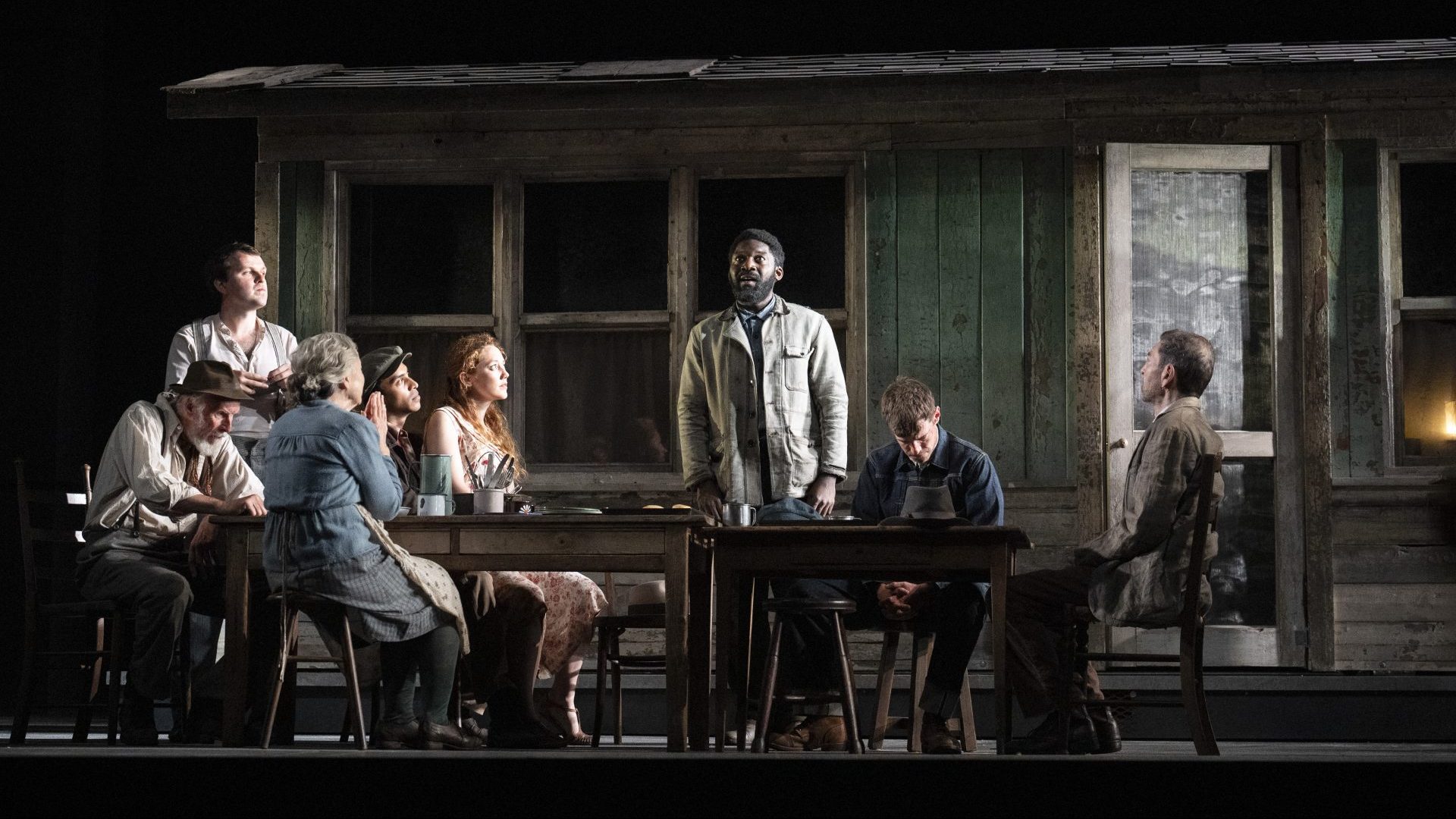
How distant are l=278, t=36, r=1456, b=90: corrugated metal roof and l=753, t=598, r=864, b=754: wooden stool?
2.58 metres

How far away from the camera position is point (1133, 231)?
25.5 feet

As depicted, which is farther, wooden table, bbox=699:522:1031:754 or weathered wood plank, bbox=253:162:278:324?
weathered wood plank, bbox=253:162:278:324

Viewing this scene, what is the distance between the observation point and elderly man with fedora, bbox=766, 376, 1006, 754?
6059 mm

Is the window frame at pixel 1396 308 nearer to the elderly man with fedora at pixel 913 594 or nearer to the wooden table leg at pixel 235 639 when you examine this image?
the elderly man with fedora at pixel 913 594

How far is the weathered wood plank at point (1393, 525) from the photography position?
7.54 meters

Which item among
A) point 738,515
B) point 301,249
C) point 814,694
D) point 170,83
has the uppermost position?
point 170,83

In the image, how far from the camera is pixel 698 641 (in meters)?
5.71

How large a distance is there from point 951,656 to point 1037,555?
1689mm

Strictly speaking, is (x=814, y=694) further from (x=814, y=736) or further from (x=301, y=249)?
(x=301, y=249)

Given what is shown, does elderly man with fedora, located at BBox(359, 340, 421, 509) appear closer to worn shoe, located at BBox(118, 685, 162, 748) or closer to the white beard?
the white beard

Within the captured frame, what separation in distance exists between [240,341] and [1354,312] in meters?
4.53

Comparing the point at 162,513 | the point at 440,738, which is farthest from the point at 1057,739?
the point at 162,513

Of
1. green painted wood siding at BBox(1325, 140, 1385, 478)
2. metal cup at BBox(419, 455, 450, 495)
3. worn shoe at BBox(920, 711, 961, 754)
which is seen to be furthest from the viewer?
green painted wood siding at BBox(1325, 140, 1385, 478)

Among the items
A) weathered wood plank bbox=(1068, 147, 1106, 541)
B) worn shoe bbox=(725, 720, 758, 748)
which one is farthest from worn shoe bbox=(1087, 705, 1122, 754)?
weathered wood plank bbox=(1068, 147, 1106, 541)
